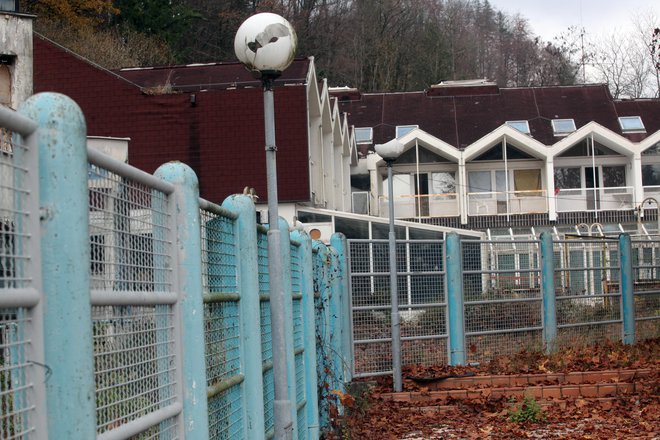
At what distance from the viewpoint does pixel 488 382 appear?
48.8 feet

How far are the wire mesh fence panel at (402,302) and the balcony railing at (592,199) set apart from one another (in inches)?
1243

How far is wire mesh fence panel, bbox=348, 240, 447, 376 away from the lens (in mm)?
16453

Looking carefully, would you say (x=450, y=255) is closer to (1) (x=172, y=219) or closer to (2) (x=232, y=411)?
(2) (x=232, y=411)

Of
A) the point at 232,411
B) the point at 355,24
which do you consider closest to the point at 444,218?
the point at 355,24

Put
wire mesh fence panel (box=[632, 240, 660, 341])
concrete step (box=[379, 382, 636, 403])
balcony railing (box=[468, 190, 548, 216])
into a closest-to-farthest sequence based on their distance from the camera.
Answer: concrete step (box=[379, 382, 636, 403]) → wire mesh fence panel (box=[632, 240, 660, 341]) → balcony railing (box=[468, 190, 548, 216])

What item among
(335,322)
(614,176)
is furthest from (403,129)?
(335,322)

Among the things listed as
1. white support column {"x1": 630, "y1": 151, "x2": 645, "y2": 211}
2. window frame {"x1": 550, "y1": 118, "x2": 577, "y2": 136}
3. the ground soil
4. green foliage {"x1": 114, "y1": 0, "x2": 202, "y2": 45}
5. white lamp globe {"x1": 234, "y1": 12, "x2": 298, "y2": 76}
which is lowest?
the ground soil

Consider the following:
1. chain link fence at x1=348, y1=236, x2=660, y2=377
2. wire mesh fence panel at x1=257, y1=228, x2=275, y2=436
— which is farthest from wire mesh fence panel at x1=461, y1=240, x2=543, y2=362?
wire mesh fence panel at x1=257, y1=228, x2=275, y2=436

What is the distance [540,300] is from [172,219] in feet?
48.2

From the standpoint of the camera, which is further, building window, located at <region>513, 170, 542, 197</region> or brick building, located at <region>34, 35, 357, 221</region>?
building window, located at <region>513, 170, 542, 197</region>

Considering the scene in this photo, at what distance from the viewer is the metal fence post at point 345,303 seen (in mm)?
15172

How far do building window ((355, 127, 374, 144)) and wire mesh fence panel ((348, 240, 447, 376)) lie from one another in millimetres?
34865

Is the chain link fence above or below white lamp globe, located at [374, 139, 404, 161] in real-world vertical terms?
below

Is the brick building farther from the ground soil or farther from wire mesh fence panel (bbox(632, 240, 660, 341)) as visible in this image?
the ground soil
